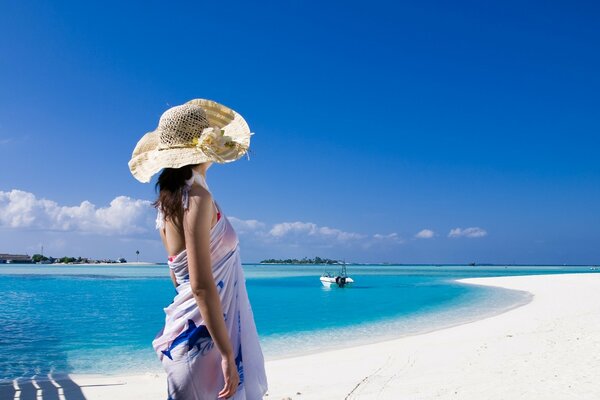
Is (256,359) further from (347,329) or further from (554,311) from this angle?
(554,311)

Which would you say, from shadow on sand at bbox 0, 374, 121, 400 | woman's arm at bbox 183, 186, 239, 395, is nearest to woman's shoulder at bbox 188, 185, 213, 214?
woman's arm at bbox 183, 186, 239, 395

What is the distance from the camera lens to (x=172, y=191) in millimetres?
1860

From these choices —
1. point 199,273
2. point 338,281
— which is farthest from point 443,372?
point 338,281

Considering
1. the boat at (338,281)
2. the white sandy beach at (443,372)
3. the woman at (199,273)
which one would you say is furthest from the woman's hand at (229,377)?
the boat at (338,281)

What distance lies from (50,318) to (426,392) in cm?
2132

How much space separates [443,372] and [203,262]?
23.0 feet

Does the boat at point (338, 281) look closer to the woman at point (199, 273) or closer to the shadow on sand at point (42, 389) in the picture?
the shadow on sand at point (42, 389)

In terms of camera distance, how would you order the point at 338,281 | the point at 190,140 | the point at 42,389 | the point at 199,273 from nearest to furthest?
the point at 199,273 → the point at 190,140 → the point at 42,389 → the point at 338,281

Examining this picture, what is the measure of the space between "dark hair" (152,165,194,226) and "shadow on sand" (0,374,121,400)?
22.3ft

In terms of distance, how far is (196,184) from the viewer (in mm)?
1825

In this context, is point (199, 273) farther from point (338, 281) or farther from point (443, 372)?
point (338, 281)

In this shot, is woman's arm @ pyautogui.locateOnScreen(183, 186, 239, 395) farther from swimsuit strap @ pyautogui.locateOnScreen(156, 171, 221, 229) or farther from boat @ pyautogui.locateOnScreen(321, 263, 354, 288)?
boat @ pyautogui.locateOnScreen(321, 263, 354, 288)

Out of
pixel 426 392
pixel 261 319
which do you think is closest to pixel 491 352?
pixel 426 392

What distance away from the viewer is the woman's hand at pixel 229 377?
1832 millimetres
